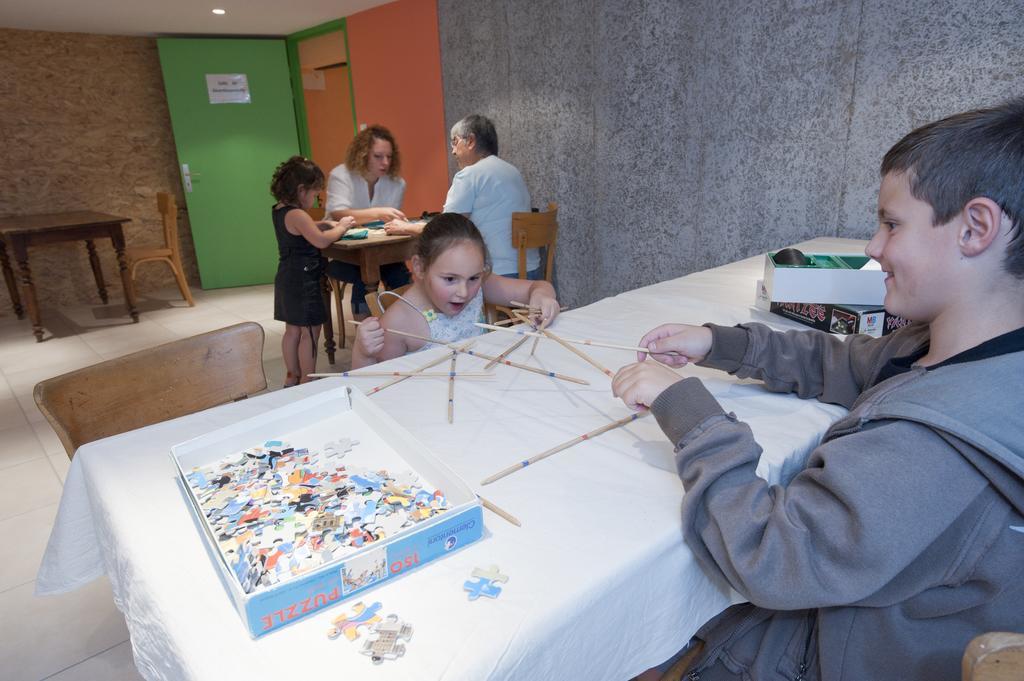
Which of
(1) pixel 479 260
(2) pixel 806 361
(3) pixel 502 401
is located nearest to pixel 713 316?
(2) pixel 806 361

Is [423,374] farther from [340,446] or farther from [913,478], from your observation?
[913,478]

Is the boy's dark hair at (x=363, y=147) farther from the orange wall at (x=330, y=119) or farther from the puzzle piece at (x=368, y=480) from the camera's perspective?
the puzzle piece at (x=368, y=480)

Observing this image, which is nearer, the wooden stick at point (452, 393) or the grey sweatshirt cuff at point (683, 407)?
the grey sweatshirt cuff at point (683, 407)

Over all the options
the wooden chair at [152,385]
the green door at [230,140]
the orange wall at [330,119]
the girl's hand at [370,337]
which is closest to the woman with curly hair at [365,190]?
the girl's hand at [370,337]

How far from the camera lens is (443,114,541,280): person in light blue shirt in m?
3.66

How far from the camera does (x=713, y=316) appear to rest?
6.24 feet

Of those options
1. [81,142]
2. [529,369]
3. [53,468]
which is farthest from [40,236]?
[529,369]

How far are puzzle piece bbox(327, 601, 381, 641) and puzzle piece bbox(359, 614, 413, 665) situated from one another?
2 cm

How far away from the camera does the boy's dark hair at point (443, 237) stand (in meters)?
1.97

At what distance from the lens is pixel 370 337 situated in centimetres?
178

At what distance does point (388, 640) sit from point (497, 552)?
20 centimetres

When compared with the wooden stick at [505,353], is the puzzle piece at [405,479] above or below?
above

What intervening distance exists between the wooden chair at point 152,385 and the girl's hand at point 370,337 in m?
0.27

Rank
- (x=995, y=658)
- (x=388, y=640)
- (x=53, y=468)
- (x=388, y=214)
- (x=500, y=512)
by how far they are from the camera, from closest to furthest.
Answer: (x=995, y=658)
(x=388, y=640)
(x=500, y=512)
(x=53, y=468)
(x=388, y=214)
